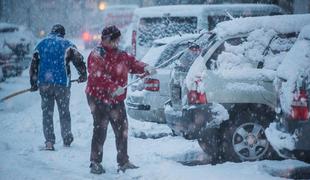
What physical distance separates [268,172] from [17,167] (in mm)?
3488

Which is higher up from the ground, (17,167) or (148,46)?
(148,46)

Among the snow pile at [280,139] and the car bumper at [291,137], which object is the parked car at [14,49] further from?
the car bumper at [291,137]

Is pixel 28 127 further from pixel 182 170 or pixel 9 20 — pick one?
pixel 9 20

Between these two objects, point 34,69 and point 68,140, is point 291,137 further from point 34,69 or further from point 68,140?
point 34,69

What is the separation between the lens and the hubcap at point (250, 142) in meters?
6.99

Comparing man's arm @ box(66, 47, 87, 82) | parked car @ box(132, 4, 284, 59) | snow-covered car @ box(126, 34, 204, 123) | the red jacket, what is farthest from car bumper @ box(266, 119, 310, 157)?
parked car @ box(132, 4, 284, 59)

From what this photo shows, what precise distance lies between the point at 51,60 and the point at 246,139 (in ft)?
11.2

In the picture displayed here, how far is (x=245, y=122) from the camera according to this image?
6980 millimetres

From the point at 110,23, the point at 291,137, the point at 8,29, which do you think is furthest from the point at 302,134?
the point at 110,23

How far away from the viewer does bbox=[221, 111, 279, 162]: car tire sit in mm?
6980

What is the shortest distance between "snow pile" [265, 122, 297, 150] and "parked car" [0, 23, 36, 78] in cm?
1119

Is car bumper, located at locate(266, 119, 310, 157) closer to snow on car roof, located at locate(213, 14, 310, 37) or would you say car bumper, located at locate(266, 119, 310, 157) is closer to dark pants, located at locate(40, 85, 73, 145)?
snow on car roof, located at locate(213, 14, 310, 37)

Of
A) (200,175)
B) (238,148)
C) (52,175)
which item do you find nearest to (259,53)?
(238,148)

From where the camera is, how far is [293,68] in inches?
234
